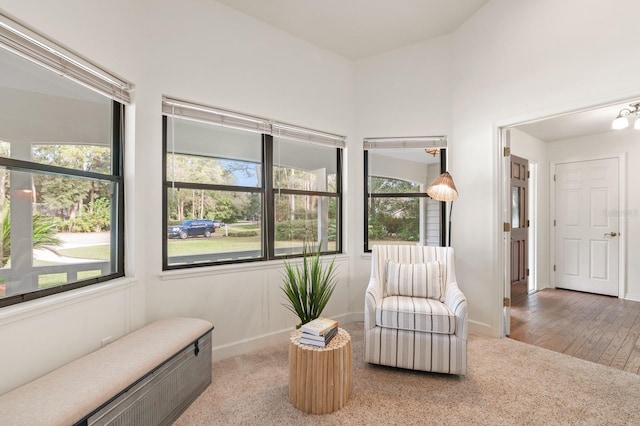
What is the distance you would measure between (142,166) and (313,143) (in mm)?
1600

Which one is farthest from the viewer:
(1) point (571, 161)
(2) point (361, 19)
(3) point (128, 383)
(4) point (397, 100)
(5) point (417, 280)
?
(1) point (571, 161)

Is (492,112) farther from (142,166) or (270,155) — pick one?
(142,166)

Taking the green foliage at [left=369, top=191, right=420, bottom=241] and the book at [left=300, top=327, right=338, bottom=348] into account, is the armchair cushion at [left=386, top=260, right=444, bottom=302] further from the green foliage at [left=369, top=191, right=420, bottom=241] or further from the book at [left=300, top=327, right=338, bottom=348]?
the book at [left=300, top=327, right=338, bottom=348]

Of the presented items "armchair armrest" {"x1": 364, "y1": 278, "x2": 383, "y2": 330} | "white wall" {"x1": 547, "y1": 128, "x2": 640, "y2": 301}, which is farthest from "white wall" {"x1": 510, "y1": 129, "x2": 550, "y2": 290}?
"armchair armrest" {"x1": 364, "y1": 278, "x2": 383, "y2": 330}

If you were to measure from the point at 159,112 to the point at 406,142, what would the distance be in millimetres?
2401

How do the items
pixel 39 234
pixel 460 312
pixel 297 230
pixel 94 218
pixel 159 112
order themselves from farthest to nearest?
pixel 297 230 < pixel 159 112 < pixel 460 312 < pixel 94 218 < pixel 39 234

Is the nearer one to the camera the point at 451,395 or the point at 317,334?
the point at 317,334

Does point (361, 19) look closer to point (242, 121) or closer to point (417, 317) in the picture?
point (242, 121)

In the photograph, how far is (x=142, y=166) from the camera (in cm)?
222

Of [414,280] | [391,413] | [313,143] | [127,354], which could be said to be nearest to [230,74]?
[313,143]

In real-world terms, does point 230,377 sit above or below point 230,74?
below

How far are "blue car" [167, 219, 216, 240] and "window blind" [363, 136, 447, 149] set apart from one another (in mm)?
1893

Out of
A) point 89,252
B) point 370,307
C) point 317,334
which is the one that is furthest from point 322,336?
point 89,252

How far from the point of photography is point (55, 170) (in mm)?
1753
